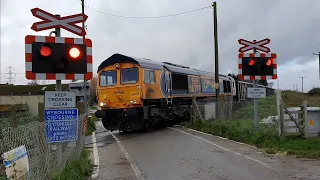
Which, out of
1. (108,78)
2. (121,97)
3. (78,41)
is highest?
(78,41)

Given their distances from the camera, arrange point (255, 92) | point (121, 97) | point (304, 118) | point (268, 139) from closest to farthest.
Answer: point (268, 139) → point (304, 118) → point (255, 92) → point (121, 97)

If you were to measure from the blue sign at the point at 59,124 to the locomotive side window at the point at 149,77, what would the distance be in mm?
11106

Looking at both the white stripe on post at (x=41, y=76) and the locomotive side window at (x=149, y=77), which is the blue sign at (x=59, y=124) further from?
the locomotive side window at (x=149, y=77)

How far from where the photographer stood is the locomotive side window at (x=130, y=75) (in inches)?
752

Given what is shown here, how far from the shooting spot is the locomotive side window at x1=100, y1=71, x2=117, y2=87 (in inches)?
776

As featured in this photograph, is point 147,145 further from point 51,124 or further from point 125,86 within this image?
point 51,124

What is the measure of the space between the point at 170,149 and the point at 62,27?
6789 mm

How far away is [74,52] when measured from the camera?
8133mm

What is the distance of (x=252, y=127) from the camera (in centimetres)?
1620

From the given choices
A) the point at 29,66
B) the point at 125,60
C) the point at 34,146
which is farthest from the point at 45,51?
the point at 125,60

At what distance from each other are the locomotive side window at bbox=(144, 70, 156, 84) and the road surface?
15.6ft

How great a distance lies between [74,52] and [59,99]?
105cm

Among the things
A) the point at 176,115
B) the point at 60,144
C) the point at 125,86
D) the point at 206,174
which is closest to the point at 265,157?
the point at 206,174

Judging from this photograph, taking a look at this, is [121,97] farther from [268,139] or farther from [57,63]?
[57,63]
